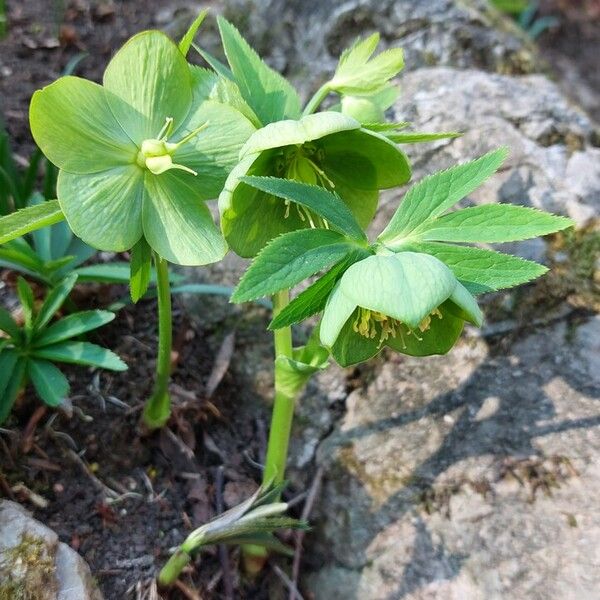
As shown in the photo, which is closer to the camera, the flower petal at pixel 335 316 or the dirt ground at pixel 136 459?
the flower petal at pixel 335 316

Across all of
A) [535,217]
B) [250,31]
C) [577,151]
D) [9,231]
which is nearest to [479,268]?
[535,217]

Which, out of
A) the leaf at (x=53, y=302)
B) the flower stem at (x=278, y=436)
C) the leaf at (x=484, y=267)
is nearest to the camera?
the leaf at (x=484, y=267)

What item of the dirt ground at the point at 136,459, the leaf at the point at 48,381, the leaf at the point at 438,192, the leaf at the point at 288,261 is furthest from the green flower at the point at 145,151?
the dirt ground at the point at 136,459

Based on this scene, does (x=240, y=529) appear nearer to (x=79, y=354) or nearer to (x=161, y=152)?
(x=79, y=354)

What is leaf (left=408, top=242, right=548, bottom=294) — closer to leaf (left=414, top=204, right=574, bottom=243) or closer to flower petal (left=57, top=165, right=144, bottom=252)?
leaf (left=414, top=204, right=574, bottom=243)

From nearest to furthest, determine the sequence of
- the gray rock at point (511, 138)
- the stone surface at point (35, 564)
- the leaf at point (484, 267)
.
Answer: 1. the leaf at point (484, 267)
2. the stone surface at point (35, 564)
3. the gray rock at point (511, 138)

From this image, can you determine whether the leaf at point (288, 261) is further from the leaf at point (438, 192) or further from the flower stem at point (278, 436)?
the flower stem at point (278, 436)

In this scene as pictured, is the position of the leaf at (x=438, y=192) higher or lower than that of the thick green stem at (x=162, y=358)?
higher
